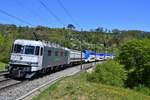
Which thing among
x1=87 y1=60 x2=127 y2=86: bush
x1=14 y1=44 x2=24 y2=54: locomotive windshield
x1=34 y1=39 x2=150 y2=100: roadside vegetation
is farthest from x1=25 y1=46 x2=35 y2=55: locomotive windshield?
x1=87 y1=60 x2=127 y2=86: bush

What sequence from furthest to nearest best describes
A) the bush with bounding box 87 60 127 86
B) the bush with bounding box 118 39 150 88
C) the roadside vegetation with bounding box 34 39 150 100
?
1. the bush with bounding box 118 39 150 88
2. the bush with bounding box 87 60 127 86
3. the roadside vegetation with bounding box 34 39 150 100

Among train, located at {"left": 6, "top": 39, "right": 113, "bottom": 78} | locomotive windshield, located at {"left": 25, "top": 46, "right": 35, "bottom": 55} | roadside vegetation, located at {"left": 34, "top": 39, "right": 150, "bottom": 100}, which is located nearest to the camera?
roadside vegetation, located at {"left": 34, "top": 39, "right": 150, "bottom": 100}

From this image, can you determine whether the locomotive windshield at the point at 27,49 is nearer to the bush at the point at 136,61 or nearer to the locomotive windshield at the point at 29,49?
the locomotive windshield at the point at 29,49

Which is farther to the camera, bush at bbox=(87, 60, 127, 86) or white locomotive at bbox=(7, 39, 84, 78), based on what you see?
bush at bbox=(87, 60, 127, 86)

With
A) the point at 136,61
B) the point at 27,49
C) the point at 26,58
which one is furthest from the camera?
the point at 136,61

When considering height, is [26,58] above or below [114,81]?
above

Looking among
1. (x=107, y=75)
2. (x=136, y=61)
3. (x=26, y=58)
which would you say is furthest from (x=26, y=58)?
(x=136, y=61)

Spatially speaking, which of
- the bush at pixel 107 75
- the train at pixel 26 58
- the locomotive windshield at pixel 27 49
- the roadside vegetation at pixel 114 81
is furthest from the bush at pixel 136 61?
the locomotive windshield at pixel 27 49

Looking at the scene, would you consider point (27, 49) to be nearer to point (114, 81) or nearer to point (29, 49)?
point (29, 49)

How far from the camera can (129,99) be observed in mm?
17141

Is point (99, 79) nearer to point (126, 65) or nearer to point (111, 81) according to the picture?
point (111, 81)

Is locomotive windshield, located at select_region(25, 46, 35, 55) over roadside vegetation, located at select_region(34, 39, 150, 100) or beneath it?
over

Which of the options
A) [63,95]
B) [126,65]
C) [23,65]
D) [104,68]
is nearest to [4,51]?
[126,65]

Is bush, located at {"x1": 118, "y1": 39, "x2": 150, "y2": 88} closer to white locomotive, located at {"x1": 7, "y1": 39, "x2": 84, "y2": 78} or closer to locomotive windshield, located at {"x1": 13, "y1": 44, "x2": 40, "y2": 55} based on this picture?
white locomotive, located at {"x1": 7, "y1": 39, "x2": 84, "y2": 78}
